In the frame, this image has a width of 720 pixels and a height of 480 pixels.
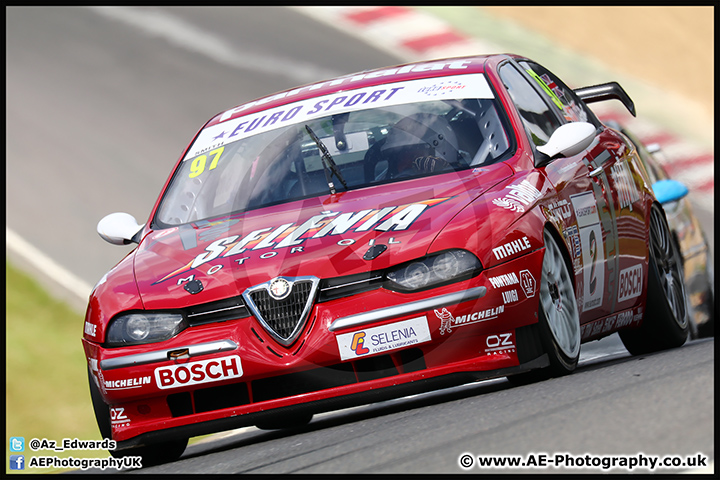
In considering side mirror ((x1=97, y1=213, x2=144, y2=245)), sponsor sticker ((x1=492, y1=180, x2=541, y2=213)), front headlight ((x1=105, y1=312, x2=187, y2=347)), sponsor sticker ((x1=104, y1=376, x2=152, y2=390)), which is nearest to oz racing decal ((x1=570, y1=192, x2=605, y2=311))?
sponsor sticker ((x1=492, y1=180, x2=541, y2=213))

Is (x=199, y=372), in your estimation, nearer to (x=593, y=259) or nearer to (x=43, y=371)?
(x=593, y=259)

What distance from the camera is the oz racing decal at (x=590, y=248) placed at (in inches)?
213

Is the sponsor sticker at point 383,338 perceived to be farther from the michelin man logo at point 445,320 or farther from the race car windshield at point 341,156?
the race car windshield at point 341,156

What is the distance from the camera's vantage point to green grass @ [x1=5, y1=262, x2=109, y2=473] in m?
7.79

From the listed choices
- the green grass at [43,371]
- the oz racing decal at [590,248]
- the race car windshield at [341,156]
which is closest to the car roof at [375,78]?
the race car windshield at [341,156]

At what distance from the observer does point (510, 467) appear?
334 centimetres

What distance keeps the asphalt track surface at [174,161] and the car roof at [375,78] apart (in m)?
1.66

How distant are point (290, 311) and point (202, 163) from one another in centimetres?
184

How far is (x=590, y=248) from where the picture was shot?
5508mm

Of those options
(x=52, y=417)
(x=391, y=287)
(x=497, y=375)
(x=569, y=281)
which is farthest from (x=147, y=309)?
(x=52, y=417)

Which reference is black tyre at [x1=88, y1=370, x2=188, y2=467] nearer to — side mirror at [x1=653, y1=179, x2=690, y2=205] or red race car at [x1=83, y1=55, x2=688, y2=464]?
red race car at [x1=83, y1=55, x2=688, y2=464]

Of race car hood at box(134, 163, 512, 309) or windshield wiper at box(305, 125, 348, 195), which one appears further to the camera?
windshield wiper at box(305, 125, 348, 195)

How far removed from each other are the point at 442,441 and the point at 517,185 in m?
1.54

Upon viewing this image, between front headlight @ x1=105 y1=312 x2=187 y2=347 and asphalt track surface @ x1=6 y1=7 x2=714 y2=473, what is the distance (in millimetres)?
544
